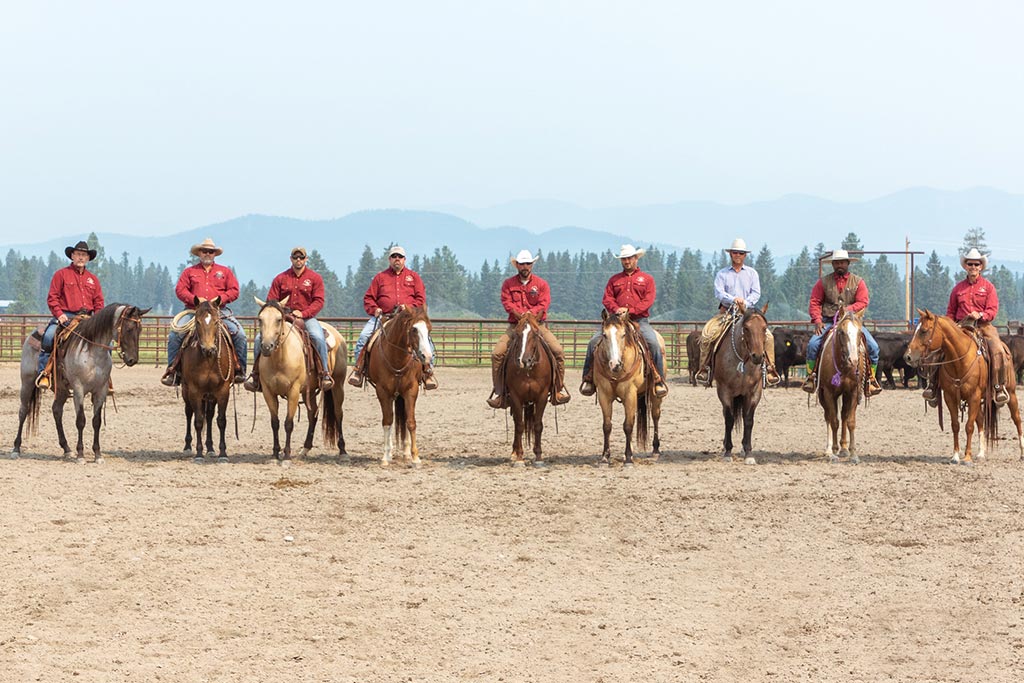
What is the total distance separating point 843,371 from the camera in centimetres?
1185

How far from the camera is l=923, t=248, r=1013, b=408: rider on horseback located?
12.0 m

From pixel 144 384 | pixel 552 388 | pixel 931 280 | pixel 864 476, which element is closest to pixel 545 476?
pixel 552 388

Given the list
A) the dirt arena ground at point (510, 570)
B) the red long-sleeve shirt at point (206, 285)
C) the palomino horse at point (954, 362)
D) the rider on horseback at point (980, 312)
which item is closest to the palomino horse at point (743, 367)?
the dirt arena ground at point (510, 570)

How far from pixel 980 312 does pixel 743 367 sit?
2710 millimetres

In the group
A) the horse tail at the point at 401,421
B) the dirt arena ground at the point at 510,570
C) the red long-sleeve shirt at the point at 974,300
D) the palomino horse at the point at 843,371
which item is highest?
the red long-sleeve shirt at the point at 974,300

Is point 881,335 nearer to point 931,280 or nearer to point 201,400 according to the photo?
point 201,400

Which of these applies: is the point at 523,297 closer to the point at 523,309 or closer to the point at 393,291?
the point at 523,309

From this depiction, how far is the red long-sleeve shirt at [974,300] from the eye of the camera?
40.3ft

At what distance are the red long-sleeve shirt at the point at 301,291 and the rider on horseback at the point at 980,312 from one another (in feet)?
21.4

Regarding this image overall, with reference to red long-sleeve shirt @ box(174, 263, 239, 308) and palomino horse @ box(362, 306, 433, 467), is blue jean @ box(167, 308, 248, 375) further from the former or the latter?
palomino horse @ box(362, 306, 433, 467)

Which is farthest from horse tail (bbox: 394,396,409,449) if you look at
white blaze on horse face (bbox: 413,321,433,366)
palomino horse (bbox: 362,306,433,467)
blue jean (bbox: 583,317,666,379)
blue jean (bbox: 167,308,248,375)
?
blue jean (bbox: 583,317,666,379)

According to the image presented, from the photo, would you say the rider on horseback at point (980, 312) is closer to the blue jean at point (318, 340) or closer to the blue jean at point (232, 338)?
the blue jean at point (318, 340)

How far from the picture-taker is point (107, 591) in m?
6.65

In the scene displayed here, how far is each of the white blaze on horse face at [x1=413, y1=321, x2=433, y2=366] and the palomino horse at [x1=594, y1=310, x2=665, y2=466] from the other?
67.6 inches
